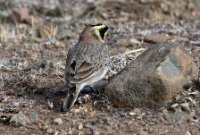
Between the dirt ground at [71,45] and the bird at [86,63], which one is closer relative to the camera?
the dirt ground at [71,45]

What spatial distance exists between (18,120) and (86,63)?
1111mm

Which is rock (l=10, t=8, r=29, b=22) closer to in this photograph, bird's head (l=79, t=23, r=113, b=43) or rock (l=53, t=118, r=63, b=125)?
bird's head (l=79, t=23, r=113, b=43)

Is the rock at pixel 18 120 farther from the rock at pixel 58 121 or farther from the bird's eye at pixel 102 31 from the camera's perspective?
the bird's eye at pixel 102 31

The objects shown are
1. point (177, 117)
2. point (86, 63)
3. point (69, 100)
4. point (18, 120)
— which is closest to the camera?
point (177, 117)

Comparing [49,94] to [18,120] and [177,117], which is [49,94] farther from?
[177,117]

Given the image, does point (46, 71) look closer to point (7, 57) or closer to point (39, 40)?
point (7, 57)

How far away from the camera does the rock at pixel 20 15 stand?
519 inches

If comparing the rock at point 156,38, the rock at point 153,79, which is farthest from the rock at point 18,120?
the rock at point 156,38

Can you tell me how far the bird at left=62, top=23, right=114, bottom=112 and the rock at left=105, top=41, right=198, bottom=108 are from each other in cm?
26

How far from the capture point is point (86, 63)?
7.61 meters

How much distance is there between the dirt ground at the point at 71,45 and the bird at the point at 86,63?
0.70 ft

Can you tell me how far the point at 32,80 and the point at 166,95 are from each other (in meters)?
2.12

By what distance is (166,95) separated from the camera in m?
7.21

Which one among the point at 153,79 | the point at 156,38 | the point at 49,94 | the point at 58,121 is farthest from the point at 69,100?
the point at 156,38
